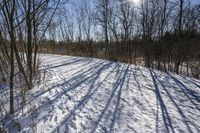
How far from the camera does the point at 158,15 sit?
12188 millimetres

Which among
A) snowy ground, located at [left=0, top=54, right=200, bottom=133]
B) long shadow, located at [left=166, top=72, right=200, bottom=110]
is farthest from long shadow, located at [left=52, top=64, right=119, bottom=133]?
long shadow, located at [left=166, top=72, right=200, bottom=110]

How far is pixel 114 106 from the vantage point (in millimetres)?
4457

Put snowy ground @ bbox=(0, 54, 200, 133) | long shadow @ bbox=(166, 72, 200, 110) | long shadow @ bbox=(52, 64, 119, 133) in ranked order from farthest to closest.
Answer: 1. long shadow @ bbox=(166, 72, 200, 110)
2. long shadow @ bbox=(52, 64, 119, 133)
3. snowy ground @ bbox=(0, 54, 200, 133)

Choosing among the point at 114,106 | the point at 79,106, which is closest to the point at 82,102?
the point at 79,106

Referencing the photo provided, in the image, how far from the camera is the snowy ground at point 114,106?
11.6 feet

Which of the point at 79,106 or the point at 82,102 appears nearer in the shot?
the point at 79,106

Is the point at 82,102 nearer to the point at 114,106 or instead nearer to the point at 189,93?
the point at 114,106

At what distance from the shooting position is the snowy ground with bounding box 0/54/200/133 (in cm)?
355

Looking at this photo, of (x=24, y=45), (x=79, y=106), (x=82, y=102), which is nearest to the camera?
(x=79, y=106)

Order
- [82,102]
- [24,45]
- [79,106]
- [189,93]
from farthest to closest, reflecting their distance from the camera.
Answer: [24,45]
[189,93]
[82,102]
[79,106]

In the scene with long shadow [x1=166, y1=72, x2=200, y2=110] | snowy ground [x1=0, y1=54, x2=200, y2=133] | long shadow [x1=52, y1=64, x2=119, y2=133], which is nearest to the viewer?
snowy ground [x1=0, y1=54, x2=200, y2=133]

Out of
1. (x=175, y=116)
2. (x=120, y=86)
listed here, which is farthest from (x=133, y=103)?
(x=120, y=86)

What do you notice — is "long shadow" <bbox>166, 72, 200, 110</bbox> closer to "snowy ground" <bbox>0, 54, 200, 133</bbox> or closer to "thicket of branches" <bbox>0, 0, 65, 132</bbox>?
"snowy ground" <bbox>0, 54, 200, 133</bbox>

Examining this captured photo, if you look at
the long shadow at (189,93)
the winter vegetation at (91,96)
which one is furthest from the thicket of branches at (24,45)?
the long shadow at (189,93)
